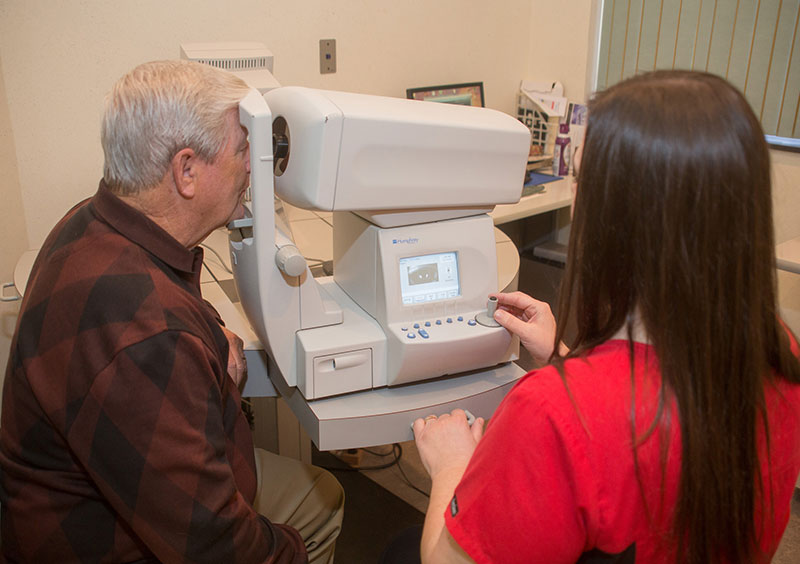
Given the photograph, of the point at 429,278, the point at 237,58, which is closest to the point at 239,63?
the point at 237,58

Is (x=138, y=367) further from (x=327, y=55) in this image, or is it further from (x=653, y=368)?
(x=327, y=55)

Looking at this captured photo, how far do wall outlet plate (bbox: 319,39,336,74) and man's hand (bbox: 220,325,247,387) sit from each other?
1.52 m

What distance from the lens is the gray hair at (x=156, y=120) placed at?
987 mm

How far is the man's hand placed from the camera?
126 centimetres

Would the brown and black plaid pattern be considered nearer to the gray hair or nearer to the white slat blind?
the gray hair

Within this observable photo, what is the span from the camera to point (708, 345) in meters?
0.69

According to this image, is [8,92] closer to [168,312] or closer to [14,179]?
[14,179]

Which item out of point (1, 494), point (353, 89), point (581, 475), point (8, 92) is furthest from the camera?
point (353, 89)

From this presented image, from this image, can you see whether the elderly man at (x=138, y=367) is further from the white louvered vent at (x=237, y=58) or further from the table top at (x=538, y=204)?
Result: the table top at (x=538, y=204)

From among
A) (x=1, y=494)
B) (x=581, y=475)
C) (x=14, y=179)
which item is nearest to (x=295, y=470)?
(x=1, y=494)

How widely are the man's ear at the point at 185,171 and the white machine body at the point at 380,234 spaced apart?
0.30 feet

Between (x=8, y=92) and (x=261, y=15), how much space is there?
0.84m

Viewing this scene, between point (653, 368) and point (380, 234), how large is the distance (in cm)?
58

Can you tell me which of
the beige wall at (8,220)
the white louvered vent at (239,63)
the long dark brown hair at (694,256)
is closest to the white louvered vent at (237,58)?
the white louvered vent at (239,63)
